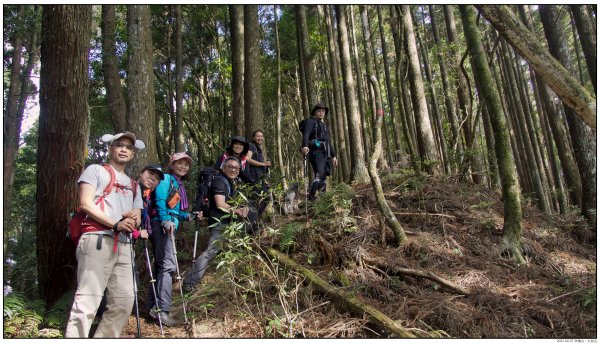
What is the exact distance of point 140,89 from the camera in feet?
22.5

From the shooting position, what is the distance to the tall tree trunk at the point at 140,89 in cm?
677

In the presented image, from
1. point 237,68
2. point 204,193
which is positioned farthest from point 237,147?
point 237,68

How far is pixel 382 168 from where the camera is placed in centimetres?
1265

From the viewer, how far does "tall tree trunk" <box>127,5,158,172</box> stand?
677cm

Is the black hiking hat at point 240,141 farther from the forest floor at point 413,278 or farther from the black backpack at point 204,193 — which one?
the forest floor at point 413,278

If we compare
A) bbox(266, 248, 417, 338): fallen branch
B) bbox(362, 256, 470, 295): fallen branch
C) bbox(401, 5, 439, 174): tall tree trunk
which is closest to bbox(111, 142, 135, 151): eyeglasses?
bbox(266, 248, 417, 338): fallen branch

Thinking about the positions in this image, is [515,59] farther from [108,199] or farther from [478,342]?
[108,199]

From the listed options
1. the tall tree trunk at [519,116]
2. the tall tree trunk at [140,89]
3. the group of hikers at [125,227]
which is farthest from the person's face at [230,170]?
the tall tree trunk at [519,116]

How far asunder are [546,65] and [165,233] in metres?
4.14

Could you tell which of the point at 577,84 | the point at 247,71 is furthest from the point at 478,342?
the point at 247,71

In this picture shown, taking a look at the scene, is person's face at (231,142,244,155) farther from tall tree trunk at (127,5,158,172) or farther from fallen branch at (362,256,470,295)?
fallen branch at (362,256,470,295)

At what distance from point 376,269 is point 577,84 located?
9.20ft

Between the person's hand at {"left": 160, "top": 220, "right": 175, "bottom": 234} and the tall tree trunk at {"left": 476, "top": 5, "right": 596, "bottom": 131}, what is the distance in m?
3.88

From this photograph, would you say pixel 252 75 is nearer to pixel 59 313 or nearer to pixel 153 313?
pixel 153 313
